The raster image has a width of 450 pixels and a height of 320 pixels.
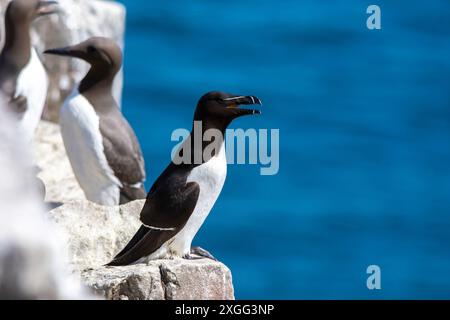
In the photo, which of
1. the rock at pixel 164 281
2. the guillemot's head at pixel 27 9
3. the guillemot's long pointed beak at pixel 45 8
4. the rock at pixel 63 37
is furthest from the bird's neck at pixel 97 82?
the rock at pixel 164 281

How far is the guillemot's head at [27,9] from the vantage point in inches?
424

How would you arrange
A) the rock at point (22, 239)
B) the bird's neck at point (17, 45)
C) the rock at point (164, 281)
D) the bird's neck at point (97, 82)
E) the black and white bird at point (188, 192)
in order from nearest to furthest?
the rock at point (22, 239)
the rock at point (164, 281)
the black and white bird at point (188, 192)
the bird's neck at point (97, 82)
the bird's neck at point (17, 45)

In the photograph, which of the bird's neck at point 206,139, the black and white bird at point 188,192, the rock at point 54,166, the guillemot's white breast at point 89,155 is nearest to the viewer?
the black and white bird at point 188,192

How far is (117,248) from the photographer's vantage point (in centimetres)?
780

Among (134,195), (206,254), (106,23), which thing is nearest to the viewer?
(206,254)

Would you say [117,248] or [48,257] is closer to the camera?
[48,257]

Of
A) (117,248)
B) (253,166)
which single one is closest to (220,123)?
(117,248)

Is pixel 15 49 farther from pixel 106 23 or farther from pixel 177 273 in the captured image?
pixel 177 273

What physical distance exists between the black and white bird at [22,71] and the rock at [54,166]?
318mm

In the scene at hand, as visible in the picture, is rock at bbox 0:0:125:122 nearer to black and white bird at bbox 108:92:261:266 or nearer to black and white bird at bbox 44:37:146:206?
black and white bird at bbox 44:37:146:206

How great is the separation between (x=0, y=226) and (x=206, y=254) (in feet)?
8.81

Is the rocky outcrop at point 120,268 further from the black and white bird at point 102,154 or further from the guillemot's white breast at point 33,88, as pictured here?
the guillemot's white breast at point 33,88

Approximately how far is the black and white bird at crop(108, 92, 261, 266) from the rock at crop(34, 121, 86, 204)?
1969 mm

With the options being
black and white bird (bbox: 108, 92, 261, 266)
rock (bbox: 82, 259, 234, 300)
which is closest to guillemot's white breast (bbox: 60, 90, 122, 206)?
black and white bird (bbox: 108, 92, 261, 266)
